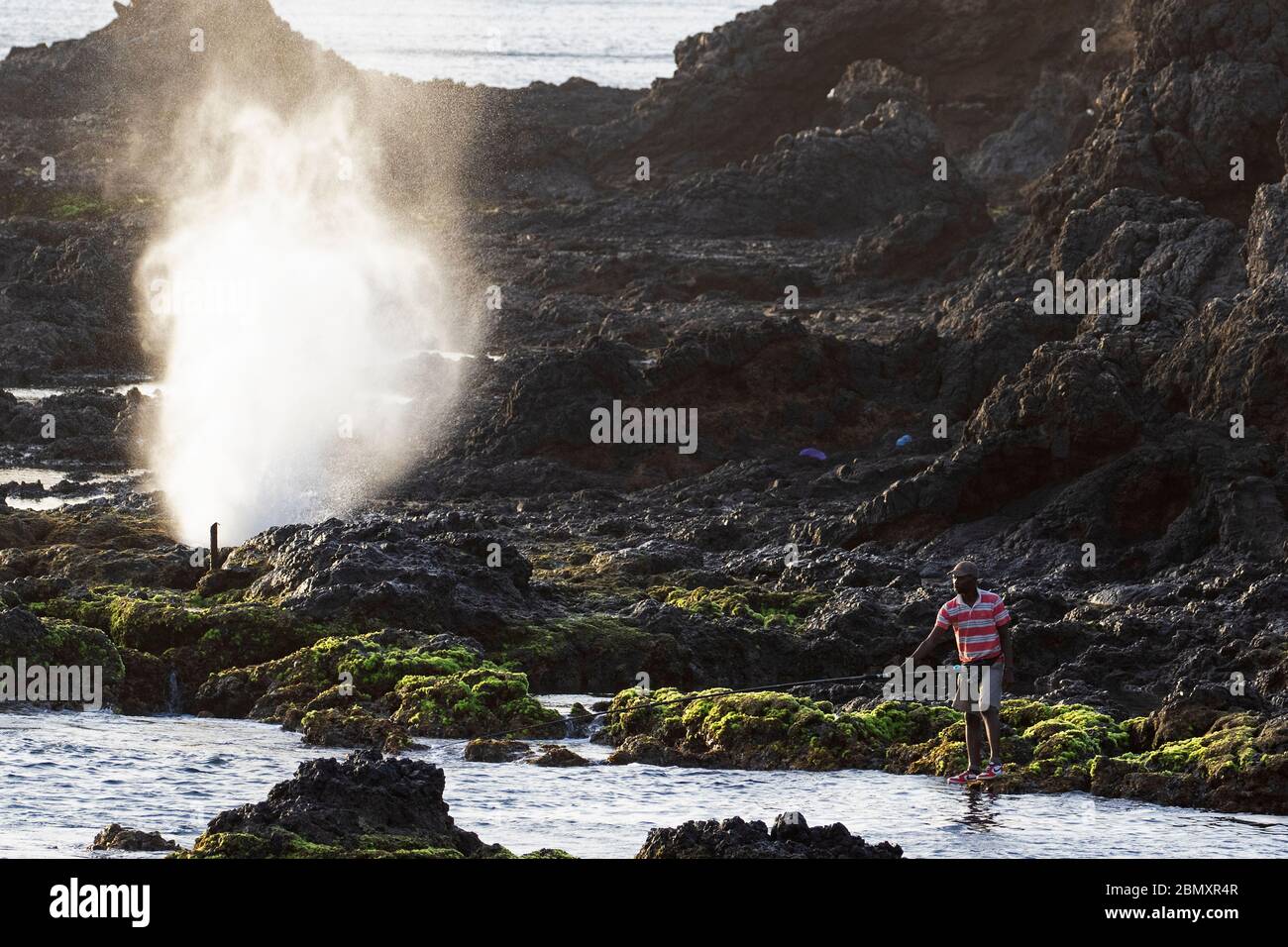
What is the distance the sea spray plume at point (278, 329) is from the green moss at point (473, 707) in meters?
10.3

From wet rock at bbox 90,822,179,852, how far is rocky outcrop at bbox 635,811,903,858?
340 cm

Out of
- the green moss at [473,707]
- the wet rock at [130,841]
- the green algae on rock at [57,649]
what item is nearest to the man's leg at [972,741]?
the green moss at [473,707]

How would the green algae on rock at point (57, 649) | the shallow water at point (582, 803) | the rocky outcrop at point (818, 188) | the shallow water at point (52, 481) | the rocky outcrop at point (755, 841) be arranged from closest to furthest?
the rocky outcrop at point (755, 841) → the shallow water at point (582, 803) → the green algae on rock at point (57, 649) → the shallow water at point (52, 481) → the rocky outcrop at point (818, 188)

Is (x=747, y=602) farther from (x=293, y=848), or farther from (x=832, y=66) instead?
(x=832, y=66)

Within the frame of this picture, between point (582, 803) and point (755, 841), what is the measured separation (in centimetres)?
409

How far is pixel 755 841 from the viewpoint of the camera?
13.7m

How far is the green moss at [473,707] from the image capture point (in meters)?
20.6

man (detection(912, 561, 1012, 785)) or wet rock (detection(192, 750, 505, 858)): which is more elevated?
man (detection(912, 561, 1012, 785))

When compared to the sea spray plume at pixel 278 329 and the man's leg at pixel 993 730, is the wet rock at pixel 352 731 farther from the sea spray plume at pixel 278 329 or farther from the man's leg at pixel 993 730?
the sea spray plume at pixel 278 329

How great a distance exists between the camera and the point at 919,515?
3023 cm

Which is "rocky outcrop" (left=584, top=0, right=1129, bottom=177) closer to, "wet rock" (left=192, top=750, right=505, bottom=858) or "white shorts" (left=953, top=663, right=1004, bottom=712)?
"white shorts" (left=953, top=663, right=1004, bottom=712)

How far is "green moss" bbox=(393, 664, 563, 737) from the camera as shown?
20.6 m

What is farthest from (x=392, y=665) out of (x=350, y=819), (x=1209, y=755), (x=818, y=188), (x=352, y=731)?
(x=818, y=188)

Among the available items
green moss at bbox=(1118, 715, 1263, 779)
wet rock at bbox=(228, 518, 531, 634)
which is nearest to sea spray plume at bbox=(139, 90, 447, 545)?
wet rock at bbox=(228, 518, 531, 634)
